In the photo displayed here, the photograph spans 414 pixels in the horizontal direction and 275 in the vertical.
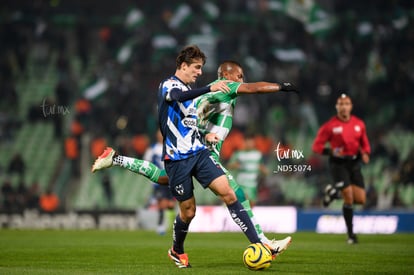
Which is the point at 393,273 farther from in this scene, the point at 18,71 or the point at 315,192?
the point at 18,71

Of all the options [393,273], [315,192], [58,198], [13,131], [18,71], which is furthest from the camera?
[18,71]

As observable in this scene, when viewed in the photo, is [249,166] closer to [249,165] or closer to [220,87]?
[249,165]

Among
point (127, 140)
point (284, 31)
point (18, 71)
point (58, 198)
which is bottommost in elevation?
point (58, 198)

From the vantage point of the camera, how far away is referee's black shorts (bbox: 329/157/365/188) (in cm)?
1512

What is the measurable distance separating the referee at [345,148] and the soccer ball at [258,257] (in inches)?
246

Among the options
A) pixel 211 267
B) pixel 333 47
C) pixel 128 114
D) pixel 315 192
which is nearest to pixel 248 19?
pixel 333 47

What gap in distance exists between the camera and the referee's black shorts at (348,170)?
595 inches

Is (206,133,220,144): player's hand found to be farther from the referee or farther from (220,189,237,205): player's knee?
the referee

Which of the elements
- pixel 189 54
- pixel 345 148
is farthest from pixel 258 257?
pixel 345 148

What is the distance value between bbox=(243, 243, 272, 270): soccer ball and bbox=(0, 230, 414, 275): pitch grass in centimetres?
9

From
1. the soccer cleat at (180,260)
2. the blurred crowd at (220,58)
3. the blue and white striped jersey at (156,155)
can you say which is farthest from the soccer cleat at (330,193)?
the blurred crowd at (220,58)

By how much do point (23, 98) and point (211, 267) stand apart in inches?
740

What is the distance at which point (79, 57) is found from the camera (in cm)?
2812

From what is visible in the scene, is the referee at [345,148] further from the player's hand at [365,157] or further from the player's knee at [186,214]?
the player's knee at [186,214]
